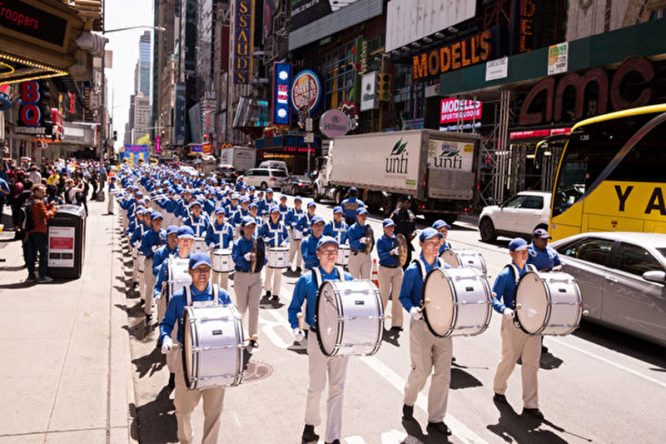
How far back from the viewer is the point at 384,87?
51625mm

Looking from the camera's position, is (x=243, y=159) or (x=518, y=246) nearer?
(x=518, y=246)

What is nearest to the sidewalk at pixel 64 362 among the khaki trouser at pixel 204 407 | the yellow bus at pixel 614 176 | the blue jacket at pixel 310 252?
the khaki trouser at pixel 204 407

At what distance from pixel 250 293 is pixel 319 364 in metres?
3.41

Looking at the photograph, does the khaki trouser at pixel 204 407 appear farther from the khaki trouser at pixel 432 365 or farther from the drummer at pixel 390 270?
the drummer at pixel 390 270

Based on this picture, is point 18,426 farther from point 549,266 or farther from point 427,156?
point 427,156

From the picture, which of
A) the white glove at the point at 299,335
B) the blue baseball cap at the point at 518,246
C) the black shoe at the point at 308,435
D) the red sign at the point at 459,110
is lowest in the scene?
the black shoe at the point at 308,435

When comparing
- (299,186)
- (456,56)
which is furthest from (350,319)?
(299,186)

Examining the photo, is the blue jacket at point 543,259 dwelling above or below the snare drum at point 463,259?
above

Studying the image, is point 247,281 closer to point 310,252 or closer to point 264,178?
point 310,252

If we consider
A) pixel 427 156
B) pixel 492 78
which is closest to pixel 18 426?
pixel 427 156

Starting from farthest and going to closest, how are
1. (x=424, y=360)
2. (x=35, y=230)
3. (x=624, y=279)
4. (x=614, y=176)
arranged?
1. (x=614, y=176)
2. (x=35, y=230)
3. (x=624, y=279)
4. (x=424, y=360)

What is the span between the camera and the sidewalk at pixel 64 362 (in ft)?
18.7

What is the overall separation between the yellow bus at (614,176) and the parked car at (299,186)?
2931cm

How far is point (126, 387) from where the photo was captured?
6828mm
